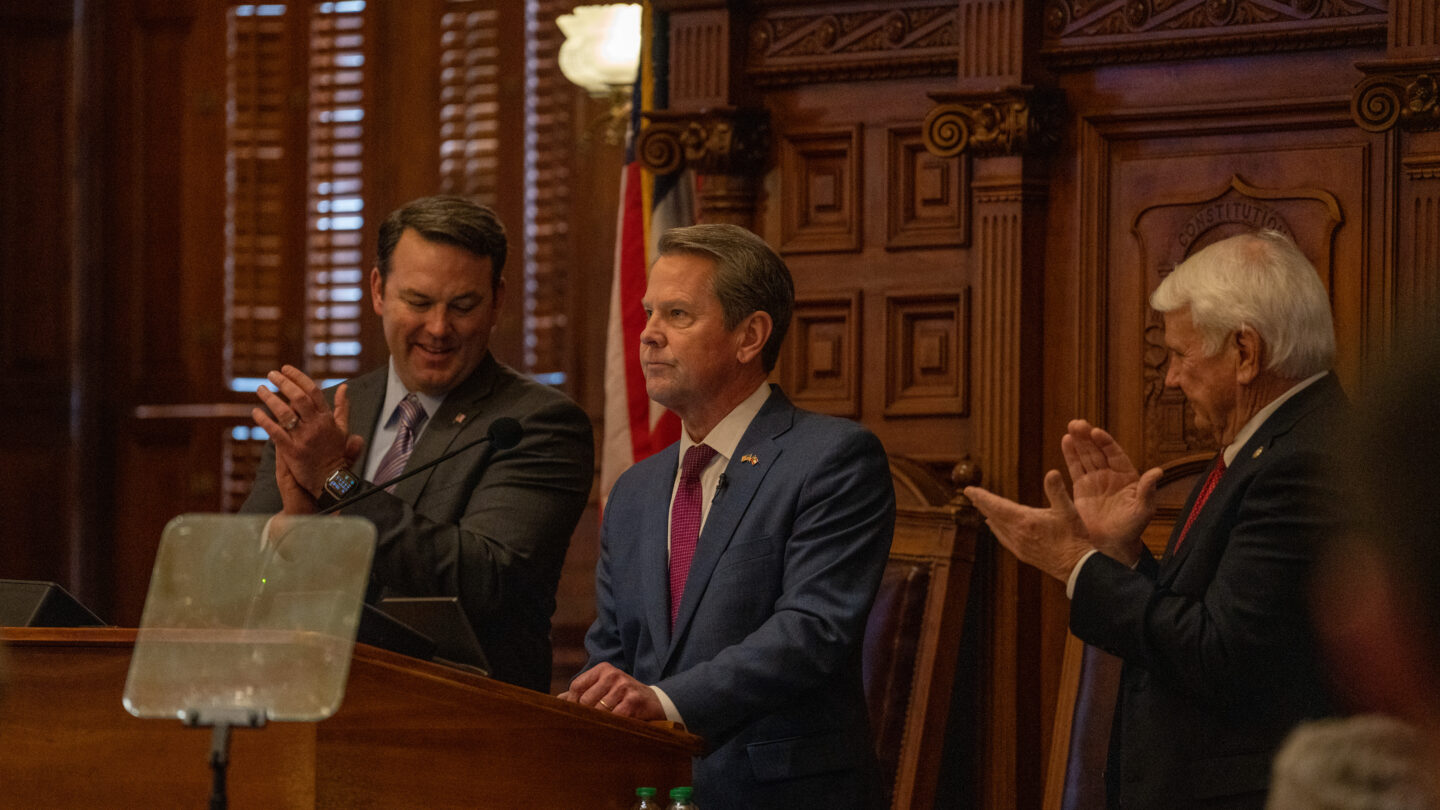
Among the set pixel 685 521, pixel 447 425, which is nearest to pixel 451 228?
pixel 447 425

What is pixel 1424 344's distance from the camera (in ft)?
2.80

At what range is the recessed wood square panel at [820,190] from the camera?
4.57 m

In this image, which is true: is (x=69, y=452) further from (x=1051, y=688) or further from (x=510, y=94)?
(x=1051, y=688)

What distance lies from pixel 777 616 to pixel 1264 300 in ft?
3.18

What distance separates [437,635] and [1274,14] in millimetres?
2691

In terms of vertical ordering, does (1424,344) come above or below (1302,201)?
below

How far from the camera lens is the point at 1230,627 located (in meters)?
2.63

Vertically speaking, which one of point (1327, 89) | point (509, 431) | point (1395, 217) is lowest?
point (509, 431)

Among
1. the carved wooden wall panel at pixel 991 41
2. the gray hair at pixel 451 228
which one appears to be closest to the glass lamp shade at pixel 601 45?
the carved wooden wall panel at pixel 991 41

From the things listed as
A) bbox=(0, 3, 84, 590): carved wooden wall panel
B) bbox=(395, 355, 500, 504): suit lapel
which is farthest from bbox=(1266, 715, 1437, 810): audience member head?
bbox=(0, 3, 84, 590): carved wooden wall panel

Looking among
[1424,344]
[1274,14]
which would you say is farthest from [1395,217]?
[1424,344]

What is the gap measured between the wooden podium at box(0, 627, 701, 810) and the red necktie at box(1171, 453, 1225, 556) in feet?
3.99

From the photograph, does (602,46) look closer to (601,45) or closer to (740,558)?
(601,45)

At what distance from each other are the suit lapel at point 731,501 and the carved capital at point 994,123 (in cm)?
168
